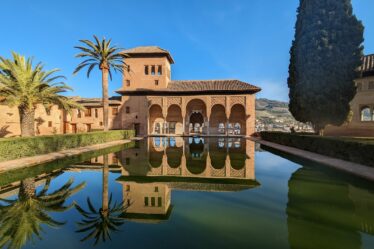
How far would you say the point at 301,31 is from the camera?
20438 millimetres

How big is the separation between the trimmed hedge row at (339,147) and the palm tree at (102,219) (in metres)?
10.2

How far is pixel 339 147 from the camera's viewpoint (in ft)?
35.1

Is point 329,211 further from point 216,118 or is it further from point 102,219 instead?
point 216,118

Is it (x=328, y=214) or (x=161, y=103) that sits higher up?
(x=161, y=103)

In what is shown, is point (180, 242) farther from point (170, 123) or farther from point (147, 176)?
point (170, 123)

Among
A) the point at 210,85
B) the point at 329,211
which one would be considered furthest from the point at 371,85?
the point at 329,211

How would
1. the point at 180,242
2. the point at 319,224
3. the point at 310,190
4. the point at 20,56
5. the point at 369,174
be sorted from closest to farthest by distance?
the point at 180,242 → the point at 319,224 → the point at 310,190 → the point at 369,174 → the point at 20,56

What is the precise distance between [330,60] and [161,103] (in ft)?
74.2

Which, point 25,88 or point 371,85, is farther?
point 371,85

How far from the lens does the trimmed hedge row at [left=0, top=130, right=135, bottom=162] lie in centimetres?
960

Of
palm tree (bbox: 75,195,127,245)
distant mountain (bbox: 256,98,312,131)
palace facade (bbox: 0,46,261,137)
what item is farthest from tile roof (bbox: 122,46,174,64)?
distant mountain (bbox: 256,98,312,131)

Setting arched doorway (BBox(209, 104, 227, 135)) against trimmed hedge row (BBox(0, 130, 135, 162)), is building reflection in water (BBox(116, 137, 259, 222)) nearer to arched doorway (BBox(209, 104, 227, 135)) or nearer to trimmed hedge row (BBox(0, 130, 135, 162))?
trimmed hedge row (BBox(0, 130, 135, 162))

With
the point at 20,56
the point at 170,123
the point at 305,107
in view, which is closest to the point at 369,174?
the point at 305,107

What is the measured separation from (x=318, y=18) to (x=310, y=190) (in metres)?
20.1
